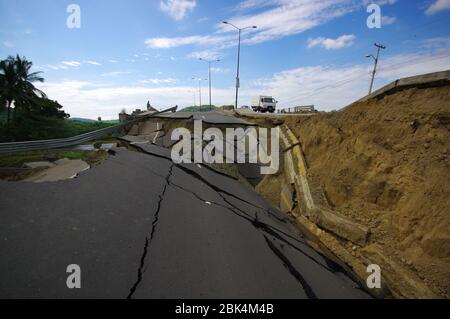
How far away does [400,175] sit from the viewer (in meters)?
5.74

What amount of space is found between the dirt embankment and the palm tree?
41.9 meters

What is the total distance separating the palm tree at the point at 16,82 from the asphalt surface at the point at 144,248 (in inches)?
1542

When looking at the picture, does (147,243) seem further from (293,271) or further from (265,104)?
(265,104)

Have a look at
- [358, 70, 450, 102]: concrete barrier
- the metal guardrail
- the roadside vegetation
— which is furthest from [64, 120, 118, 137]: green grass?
[358, 70, 450, 102]: concrete barrier

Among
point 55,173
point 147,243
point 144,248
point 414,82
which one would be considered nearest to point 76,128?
point 55,173

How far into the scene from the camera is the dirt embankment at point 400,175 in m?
4.46

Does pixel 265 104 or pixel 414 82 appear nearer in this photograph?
pixel 414 82

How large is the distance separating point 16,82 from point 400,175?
150 feet

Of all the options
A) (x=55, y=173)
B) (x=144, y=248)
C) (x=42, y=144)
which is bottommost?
(x=144, y=248)

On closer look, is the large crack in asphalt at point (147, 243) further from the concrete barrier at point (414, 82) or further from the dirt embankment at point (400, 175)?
the concrete barrier at point (414, 82)

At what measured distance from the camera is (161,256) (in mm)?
3494

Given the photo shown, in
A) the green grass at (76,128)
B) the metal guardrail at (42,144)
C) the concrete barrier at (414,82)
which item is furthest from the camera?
the green grass at (76,128)

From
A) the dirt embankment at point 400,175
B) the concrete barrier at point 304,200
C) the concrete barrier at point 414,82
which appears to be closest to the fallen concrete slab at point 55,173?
the concrete barrier at point 304,200
